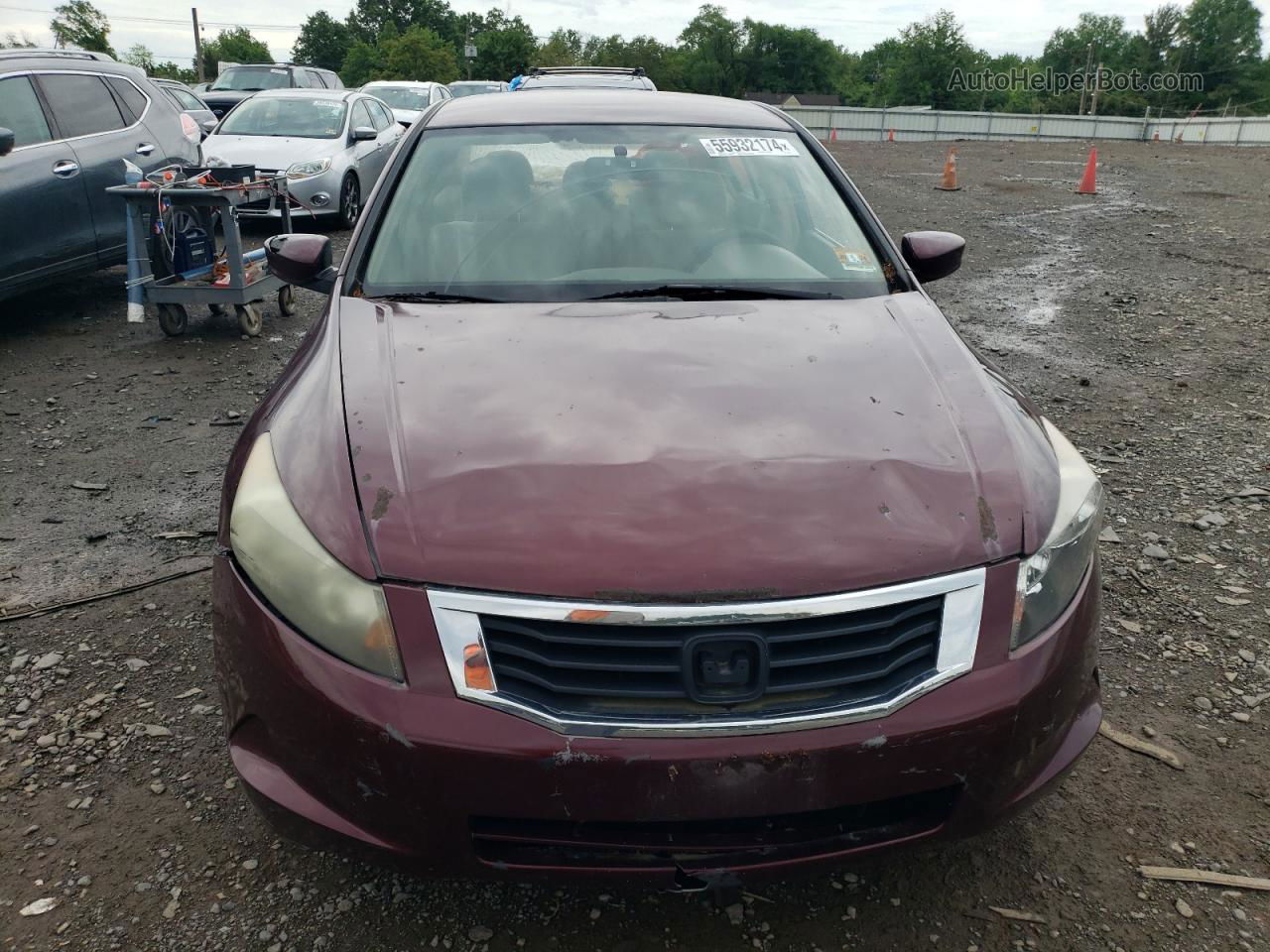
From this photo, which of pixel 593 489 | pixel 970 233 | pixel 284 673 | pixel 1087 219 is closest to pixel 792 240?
pixel 593 489

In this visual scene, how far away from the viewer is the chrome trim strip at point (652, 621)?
5.49 ft

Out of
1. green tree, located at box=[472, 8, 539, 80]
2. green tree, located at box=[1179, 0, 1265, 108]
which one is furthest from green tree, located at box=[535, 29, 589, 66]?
green tree, located at box=[1179, 0, 1265, 108]

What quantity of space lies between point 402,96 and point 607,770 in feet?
55.6

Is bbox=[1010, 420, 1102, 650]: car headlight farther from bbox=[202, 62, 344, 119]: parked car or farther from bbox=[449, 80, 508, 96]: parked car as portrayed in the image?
bbox=[449, 80, 508, 96]: parked car

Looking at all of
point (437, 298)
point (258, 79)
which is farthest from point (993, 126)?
point (437, 298)

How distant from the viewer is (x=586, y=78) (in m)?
12.5

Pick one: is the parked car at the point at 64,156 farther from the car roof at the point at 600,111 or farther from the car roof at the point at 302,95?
the car roof at the point at 302,95

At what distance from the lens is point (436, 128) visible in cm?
342

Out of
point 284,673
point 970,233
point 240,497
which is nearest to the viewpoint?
point 284,673

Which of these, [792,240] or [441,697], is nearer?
[441,697]

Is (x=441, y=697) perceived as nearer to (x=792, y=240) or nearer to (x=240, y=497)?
(x=240, y=497)

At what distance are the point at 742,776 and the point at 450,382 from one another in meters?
1.11

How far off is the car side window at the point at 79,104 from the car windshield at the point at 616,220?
473 centimetres

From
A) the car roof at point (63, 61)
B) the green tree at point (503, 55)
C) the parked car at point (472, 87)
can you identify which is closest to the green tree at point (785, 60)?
the green tree at point (503, 55)
